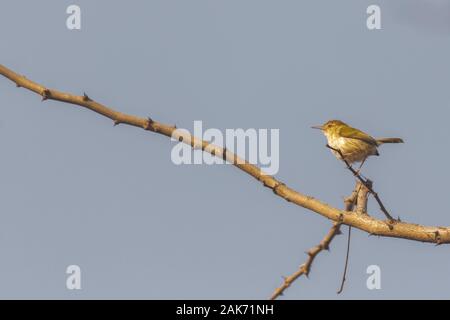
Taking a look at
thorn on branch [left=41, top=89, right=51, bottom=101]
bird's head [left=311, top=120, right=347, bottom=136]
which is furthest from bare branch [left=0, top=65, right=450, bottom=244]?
bird's head [left=311, top=120, right=347, bottom=136]

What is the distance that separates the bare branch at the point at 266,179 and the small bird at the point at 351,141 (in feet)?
9.58

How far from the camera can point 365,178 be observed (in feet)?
19.1

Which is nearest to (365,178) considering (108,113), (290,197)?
(290,197)

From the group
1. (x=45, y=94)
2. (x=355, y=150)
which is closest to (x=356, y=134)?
(x=355, y=150)

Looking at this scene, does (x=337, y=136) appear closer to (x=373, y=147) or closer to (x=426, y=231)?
(x=373, y=147)

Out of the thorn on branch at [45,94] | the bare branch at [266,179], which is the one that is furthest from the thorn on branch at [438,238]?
the thorn on branch at [45,94]
